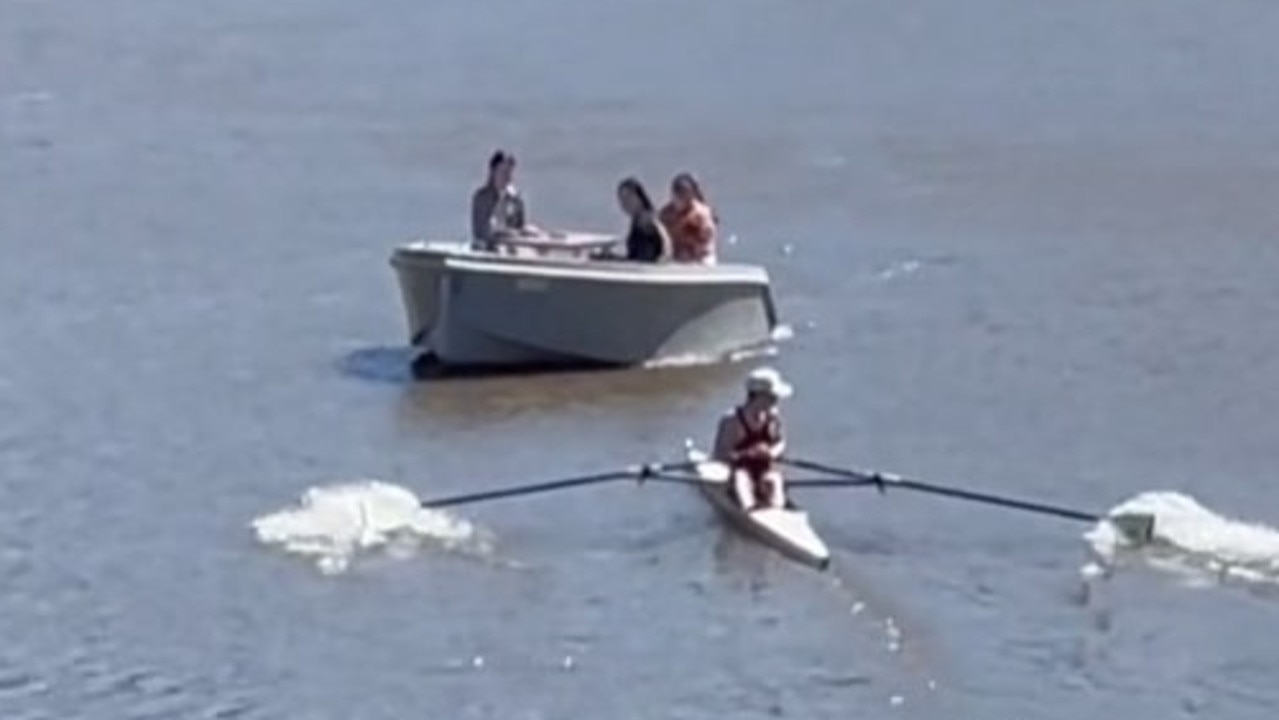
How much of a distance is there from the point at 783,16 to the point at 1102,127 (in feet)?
27.2

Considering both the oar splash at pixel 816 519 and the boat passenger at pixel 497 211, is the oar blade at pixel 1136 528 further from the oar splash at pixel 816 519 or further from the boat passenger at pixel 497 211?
the boat passenger at pixel 497 211

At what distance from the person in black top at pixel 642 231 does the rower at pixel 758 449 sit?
15.5 feet

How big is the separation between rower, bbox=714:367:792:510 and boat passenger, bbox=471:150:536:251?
5.34 metres

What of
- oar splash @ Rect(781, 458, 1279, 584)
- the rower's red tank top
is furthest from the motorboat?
the rower's red tank top

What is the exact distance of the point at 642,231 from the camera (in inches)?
1257

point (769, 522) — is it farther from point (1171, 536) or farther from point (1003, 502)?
point (1171, 536)

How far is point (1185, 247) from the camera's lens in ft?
124

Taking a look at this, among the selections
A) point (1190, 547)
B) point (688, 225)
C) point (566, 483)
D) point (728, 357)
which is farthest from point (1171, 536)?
point (688, 225)

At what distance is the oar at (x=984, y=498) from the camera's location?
87.3 feet

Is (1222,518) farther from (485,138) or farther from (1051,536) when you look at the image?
(485,138)

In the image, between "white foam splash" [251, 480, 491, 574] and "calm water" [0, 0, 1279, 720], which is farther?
"white foam splash" [251, 480, 491, 574]

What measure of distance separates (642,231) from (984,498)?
208 inches

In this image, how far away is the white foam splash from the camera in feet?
88.0

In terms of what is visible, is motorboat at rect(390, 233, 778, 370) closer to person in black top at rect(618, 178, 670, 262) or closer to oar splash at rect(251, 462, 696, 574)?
person in black top at rect(618, 178, 670, 262)
